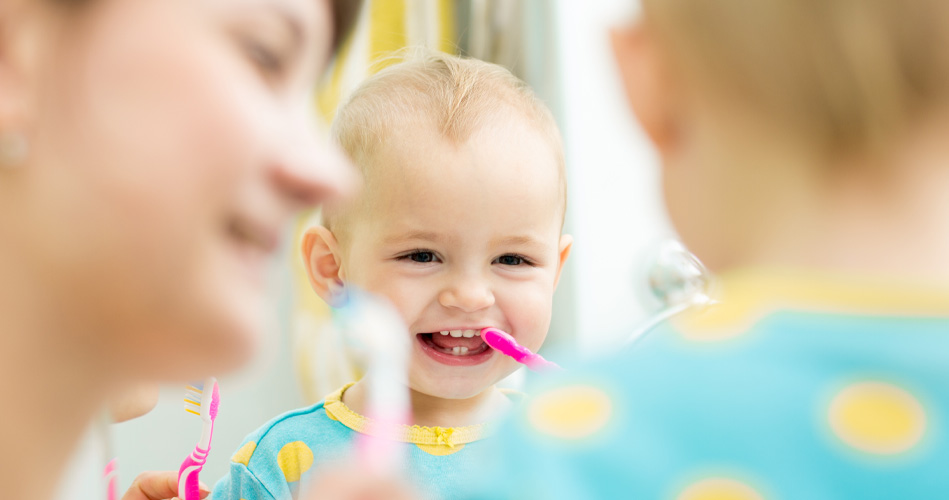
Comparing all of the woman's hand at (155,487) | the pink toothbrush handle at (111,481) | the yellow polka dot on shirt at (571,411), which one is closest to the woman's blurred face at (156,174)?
the yellow polka dot on shirt at (571,411)

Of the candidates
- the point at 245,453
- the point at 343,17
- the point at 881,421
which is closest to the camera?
the point at 881,421

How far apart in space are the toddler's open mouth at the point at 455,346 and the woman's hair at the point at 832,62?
1.63 feet

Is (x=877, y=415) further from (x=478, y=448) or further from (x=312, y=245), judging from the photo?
(x=312, y=245)

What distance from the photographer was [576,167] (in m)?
1.52

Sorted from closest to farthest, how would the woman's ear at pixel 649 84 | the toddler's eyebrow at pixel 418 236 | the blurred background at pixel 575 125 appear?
1. the woman's ear at pixel 649 84
2. the toddler's eyebrow at pixel 418 236
3. the blurred background at pixel 575 125

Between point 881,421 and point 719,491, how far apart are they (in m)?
0.08

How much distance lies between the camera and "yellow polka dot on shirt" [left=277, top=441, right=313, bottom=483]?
0.89 m

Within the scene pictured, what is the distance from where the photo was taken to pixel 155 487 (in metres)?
0.81

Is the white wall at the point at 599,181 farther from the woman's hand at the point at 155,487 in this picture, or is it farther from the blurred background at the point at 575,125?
the woman's hand at the point at 155,487

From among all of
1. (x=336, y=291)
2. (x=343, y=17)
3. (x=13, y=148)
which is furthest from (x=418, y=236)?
(x=13, y=148)

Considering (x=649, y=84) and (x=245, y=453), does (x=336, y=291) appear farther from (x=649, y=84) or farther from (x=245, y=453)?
(x=649, y=84)

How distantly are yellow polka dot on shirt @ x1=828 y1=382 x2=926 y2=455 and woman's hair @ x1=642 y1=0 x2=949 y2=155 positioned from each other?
5.0 inches

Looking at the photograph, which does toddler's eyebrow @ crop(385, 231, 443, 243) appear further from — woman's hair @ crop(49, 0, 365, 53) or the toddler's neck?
woman's hair @ crop(49, 0, 365, 53)

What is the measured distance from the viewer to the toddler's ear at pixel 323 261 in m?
0.96
